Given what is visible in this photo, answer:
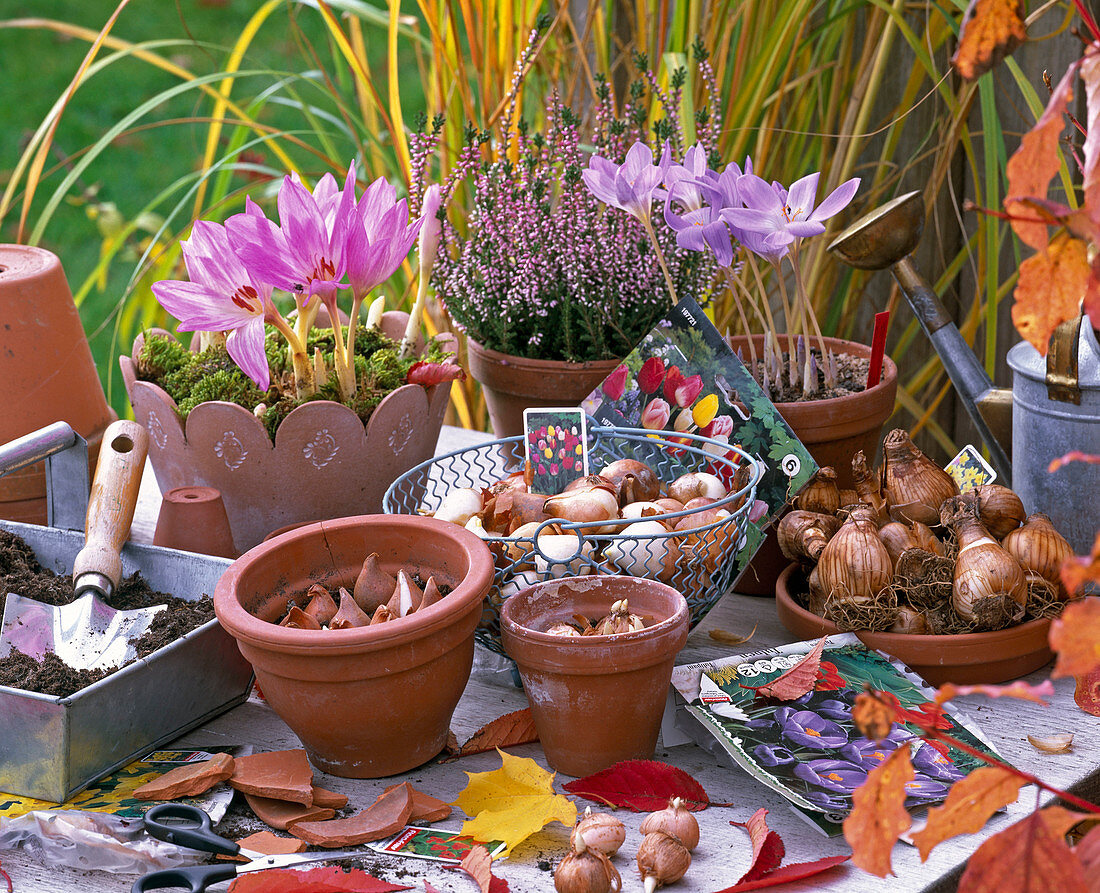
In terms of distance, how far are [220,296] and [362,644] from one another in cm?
33

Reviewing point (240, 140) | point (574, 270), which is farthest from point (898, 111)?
point (240, 140)

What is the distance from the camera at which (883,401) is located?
97 cm

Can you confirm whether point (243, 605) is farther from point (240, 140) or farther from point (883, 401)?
point (240, 140)

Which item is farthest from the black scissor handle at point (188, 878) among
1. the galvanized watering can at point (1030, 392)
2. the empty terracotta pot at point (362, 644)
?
the galvanized watering can at point (1030, 392)

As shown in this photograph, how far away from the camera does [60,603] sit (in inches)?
32.6

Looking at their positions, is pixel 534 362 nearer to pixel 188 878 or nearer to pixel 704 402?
pixel 704 402

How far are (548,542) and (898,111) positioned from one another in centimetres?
106

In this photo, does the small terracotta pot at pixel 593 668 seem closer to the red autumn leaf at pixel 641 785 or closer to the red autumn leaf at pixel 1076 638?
the red autumn leaf at pixel 641 785

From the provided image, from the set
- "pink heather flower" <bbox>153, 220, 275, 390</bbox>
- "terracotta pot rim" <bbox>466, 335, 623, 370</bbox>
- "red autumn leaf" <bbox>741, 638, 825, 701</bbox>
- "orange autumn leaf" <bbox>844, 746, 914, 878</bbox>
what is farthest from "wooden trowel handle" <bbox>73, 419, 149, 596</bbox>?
"orange autumn leaf" <bbox>844, 746, 914, 878</bbox>

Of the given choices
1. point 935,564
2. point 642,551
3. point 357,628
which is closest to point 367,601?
point 357,628

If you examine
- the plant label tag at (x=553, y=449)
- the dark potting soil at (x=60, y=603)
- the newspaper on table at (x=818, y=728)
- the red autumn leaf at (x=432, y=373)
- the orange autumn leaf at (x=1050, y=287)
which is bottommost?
the newspaper on table at (x=818, y=728)

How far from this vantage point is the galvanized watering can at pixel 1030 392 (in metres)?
0.86

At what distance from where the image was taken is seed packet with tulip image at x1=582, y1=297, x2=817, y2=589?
87 cm

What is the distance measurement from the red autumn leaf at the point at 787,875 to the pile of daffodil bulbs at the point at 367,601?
251mm
